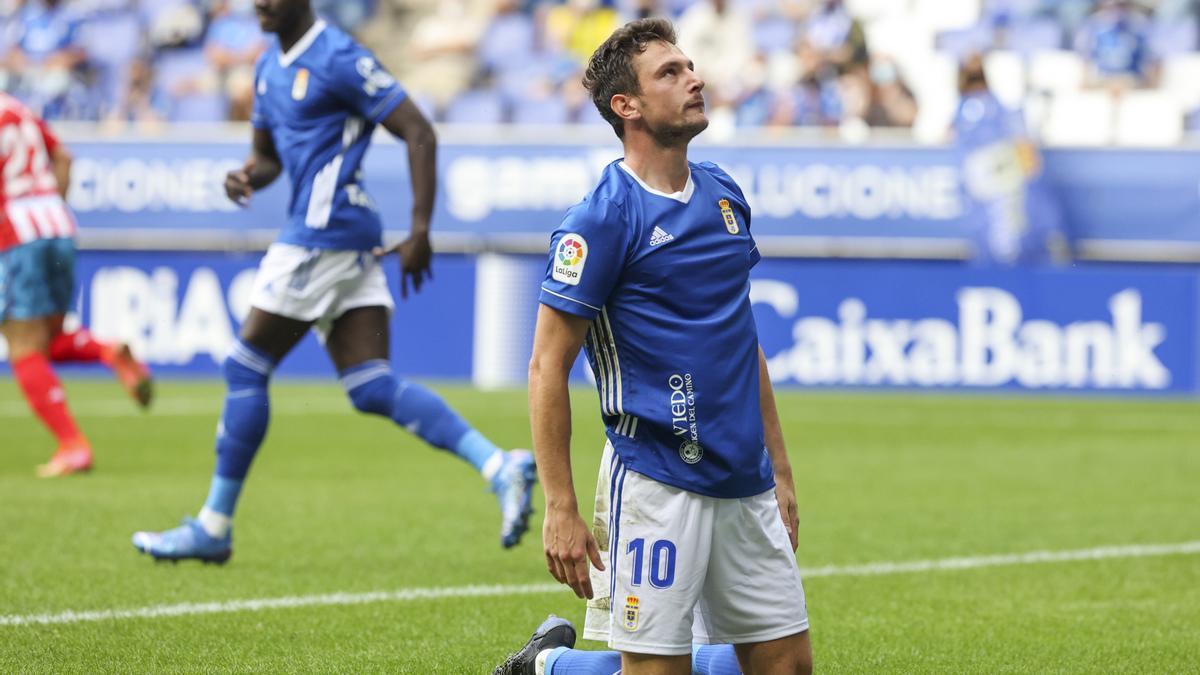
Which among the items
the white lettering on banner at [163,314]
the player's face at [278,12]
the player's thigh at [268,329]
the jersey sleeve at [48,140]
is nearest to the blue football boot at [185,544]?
the player's thigh at [268,329]

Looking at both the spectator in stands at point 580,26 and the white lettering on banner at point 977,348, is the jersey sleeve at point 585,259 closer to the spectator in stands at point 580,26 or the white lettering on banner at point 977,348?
the white lettering on banner at point 977,348

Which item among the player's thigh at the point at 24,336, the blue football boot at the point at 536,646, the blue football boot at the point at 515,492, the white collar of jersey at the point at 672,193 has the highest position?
the white collar of jersey at the point at 672,193

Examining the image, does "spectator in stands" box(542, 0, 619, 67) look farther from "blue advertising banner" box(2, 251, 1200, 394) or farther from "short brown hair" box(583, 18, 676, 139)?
"short brown hair" box(583, 18, 676, 139)

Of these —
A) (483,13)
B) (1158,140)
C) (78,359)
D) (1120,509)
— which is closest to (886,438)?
(1120,509)

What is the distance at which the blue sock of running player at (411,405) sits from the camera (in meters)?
6.73

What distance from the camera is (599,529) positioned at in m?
4.00

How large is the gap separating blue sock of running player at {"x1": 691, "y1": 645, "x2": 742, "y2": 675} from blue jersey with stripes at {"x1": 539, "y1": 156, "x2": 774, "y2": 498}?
0.53 m

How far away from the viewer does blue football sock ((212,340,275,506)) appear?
668 cm

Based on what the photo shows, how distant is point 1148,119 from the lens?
1880 centimetres

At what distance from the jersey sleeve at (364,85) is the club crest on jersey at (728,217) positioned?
297 cm

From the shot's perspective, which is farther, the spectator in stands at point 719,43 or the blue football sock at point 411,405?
the spectator in stands at point 719,43

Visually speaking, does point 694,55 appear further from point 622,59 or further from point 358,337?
point 622,59

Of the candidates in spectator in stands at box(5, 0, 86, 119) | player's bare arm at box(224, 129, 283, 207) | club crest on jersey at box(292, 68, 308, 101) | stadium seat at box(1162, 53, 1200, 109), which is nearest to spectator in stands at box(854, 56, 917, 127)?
stadium seat at box(1162, 53, 1200, 109)

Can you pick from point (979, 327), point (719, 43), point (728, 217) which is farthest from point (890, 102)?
point (728, 217)
